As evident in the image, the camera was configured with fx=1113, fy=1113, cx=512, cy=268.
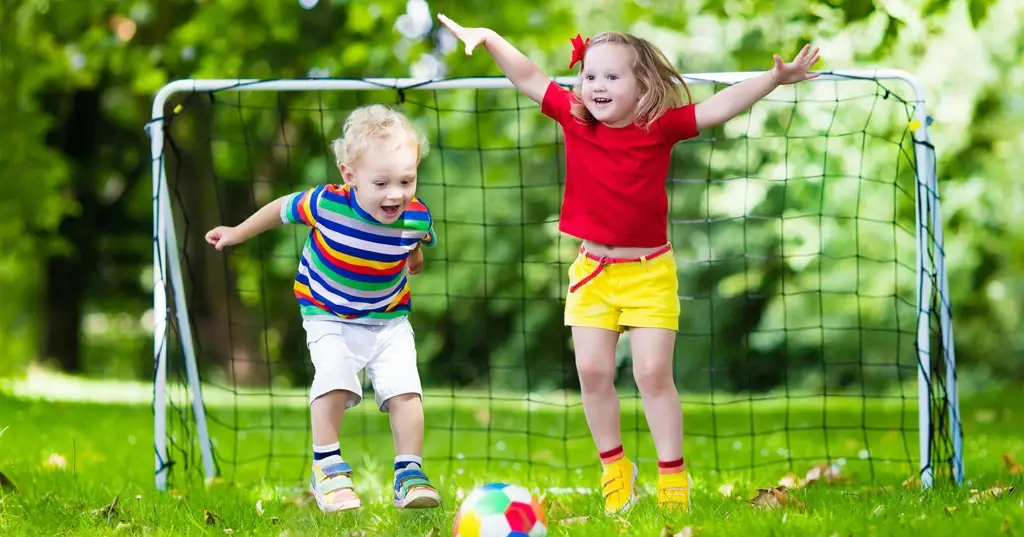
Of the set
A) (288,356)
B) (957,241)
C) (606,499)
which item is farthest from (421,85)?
(288,356)

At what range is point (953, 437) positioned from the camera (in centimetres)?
453

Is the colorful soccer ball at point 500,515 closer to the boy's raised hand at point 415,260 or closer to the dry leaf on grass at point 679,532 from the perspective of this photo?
the dry leaf on grass at point 679,532

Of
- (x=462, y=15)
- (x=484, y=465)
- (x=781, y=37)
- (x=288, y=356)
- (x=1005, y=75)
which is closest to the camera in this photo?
(x=484, y=465)

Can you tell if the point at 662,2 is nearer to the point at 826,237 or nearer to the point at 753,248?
the point at 826,237

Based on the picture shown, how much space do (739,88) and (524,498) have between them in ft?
5.00

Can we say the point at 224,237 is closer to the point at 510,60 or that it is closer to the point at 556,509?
the point at 510,60

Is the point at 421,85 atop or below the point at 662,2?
below

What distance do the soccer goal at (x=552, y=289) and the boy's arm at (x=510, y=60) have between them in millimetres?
492

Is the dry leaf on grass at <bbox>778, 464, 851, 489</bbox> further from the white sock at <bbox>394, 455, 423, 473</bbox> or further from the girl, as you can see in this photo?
the white sock at <bbox>394, 455, 423, 473</bbox>

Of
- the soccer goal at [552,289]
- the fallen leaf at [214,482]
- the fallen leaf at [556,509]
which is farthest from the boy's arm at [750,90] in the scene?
the fallen leaf at [214,482]

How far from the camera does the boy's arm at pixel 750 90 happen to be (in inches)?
143

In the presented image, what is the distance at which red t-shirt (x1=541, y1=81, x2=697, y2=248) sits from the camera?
151 inches

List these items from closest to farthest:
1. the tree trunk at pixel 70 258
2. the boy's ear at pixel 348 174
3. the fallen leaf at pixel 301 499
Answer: the boy's ear at pixel 348 174, the fallen leaf at pixel 301 499, the tree trunk at pixel 70 258

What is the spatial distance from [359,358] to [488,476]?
4.46 ft
